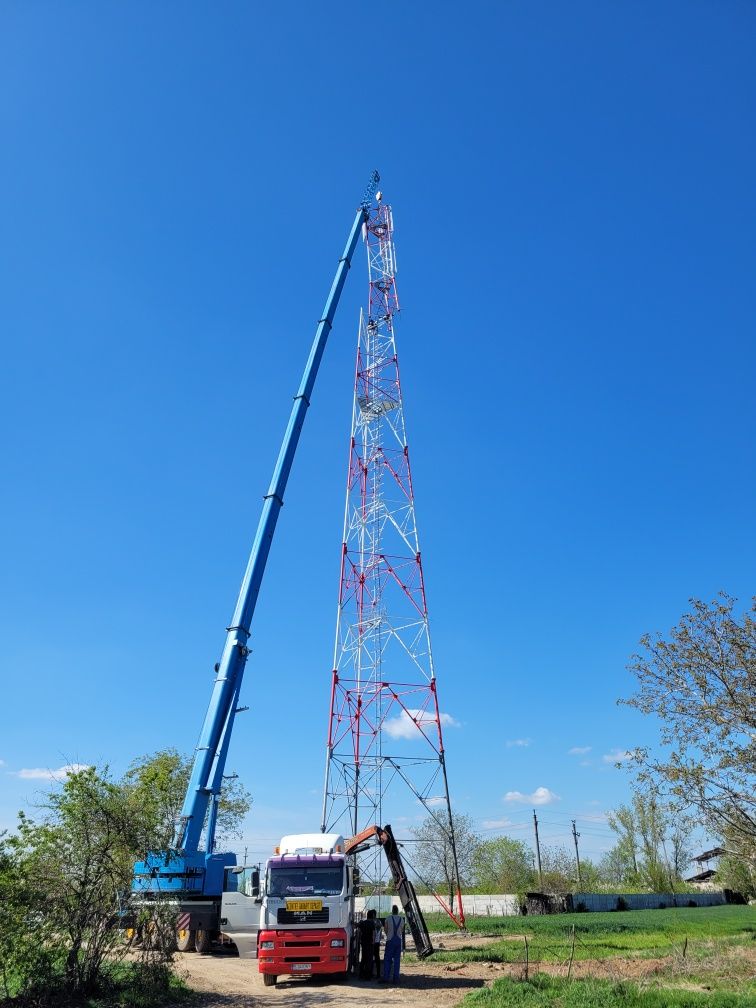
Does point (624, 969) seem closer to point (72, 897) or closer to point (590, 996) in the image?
point (590, 996)

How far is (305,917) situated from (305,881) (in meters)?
0.77

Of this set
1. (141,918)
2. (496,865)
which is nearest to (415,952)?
(141,918)

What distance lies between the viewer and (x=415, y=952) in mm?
23656

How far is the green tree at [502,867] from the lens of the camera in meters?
74.7

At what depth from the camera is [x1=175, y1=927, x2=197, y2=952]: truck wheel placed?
77.8 ft

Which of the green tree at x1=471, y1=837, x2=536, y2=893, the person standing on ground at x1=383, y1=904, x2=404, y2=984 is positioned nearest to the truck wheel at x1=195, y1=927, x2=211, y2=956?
the person standing on ground at x1=383, y1=904, x2=404, y2=984

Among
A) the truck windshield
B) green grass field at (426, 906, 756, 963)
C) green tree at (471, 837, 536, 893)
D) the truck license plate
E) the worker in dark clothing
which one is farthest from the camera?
green tree at (471, 837, 536, 893)

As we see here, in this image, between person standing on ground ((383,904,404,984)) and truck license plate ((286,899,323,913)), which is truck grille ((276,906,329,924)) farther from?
person standing on ground ((383,904,404,984))

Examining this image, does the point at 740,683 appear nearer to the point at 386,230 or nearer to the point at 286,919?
the point at 286,919

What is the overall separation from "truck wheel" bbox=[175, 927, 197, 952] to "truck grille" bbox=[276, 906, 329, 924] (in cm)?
818

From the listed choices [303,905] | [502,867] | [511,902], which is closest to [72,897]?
[303,905]

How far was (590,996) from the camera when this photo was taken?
12.6 m

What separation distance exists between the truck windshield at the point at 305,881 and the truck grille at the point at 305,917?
0.38 metres

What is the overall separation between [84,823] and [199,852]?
10.4m
